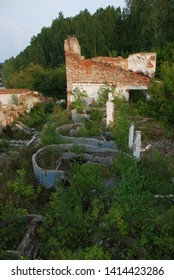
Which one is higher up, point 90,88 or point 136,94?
point 90,88

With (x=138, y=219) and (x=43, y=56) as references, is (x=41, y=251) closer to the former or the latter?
(x=138, y=219)

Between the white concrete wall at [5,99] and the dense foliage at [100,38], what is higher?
the dense foliage at [100,38]

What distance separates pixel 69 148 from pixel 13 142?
4623mm

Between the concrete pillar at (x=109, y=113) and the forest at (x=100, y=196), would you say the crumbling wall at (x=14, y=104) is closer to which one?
the forest at (x=100, y=196)

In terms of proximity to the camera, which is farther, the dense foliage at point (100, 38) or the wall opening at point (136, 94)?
the dense foliage at point (100, 38)

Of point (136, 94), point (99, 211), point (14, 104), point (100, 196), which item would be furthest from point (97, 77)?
point (99, 211)

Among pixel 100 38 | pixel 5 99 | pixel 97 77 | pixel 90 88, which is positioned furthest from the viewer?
pixel 100 38

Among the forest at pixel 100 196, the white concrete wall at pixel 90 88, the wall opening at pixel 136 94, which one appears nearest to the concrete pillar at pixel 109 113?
the forest at pixel 100 196

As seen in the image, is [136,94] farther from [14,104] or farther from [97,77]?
[14,104]

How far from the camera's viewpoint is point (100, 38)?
84.9 feet

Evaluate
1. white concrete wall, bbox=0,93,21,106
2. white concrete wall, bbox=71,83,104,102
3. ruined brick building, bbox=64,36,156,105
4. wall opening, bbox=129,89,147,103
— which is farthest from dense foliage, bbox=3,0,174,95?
white concrete wall, bbox=71,83,104,102

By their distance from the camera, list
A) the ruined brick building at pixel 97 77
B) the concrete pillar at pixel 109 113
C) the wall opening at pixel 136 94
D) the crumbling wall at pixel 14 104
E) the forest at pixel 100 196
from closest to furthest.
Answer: the forest at pixel 100 196
the concrete pillar at pixel 109 113
the ruined brick building at pixel 97 77
the wall opening at pixel 136 94
the crumbling wall at pixel 14 104

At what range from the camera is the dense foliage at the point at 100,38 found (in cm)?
2088

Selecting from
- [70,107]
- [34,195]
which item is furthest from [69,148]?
[70,107]
